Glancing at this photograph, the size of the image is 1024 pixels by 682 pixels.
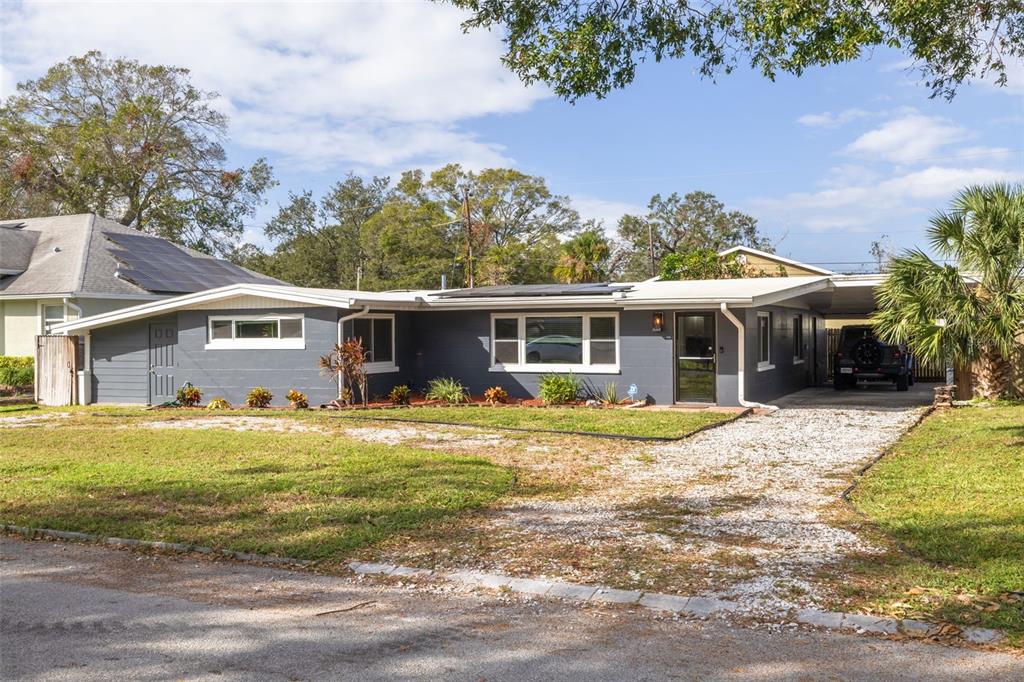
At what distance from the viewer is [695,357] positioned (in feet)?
55.0

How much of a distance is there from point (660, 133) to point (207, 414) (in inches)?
529

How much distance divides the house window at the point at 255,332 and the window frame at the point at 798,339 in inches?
470

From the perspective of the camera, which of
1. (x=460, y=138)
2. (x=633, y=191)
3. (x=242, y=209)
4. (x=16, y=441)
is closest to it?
(x=16, y=441)

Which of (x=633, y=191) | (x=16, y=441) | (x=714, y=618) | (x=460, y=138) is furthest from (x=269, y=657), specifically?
(x=633, y=191)

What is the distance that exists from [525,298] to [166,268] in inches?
544

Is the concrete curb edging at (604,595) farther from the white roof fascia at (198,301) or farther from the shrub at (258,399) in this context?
the shrub at (258,399)

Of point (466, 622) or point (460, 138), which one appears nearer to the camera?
point (466, 622)

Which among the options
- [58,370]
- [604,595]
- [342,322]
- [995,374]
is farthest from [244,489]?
[995,374]

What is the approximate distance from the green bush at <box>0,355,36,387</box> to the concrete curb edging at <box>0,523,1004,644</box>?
16.9m

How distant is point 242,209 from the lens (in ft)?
129

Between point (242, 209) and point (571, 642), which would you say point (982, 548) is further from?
point (242, 209)

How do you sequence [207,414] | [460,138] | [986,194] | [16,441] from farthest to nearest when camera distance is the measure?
[460,138]
[207,414]
[986,194]
[16,441]

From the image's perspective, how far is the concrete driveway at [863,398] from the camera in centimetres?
1708

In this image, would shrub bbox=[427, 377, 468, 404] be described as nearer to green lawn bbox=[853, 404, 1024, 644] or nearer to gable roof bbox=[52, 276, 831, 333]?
gable roof bbox=[52, 276, 831, 333]
